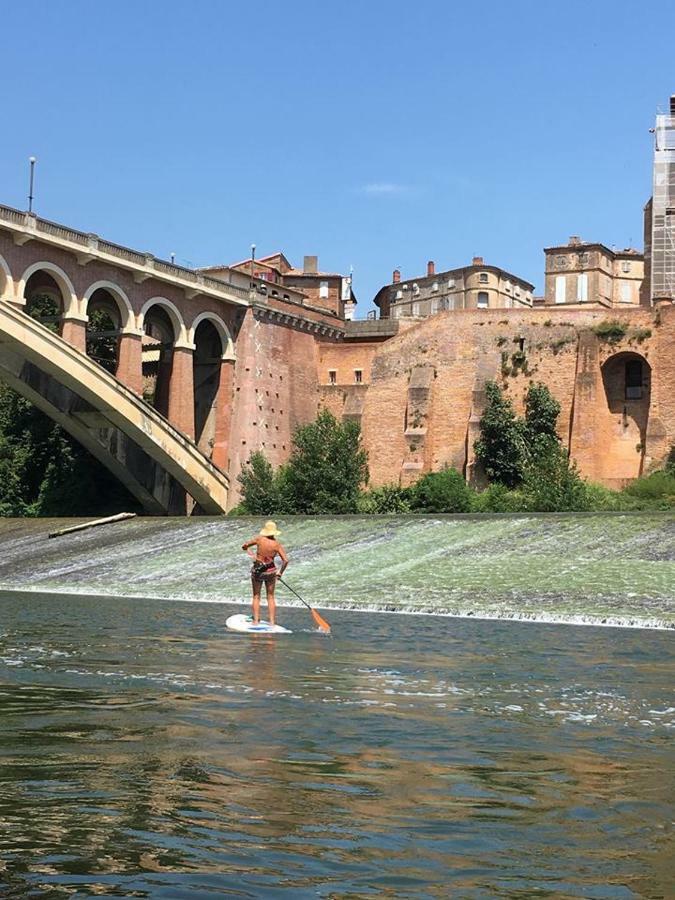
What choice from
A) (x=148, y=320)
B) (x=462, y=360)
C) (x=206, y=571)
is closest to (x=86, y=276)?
(x=148, y=320)

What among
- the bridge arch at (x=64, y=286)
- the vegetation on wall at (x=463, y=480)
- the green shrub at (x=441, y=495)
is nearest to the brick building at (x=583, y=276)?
the vegetation on wall at (x=463, y=480)

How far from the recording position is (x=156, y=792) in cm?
682

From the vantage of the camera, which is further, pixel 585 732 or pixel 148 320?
pixel 148 320

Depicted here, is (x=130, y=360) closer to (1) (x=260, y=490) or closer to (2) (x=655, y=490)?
(1) (x=260, y=490)

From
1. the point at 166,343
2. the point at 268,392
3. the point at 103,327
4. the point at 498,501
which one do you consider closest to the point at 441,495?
the point at 498,501

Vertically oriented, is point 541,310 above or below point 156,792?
above

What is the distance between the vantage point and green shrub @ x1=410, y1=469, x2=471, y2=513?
50.2 metres

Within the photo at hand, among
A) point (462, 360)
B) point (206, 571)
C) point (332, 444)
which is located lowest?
point (206, 571)

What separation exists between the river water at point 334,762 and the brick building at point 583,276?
73441 mm

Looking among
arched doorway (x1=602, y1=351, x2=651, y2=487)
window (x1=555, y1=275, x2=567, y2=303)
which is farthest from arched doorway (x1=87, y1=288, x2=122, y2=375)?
window (x1=555, y1=275, x2=567, y2=303)

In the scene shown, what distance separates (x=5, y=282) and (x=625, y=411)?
27.1 metres

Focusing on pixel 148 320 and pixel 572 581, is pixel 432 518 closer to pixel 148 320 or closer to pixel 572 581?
pixel 572 581

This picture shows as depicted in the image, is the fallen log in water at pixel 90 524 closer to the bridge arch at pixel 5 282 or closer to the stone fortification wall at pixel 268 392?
the stone fortification wall at pixel 268 392

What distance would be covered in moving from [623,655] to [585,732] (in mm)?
6756
